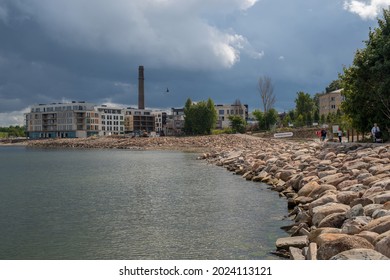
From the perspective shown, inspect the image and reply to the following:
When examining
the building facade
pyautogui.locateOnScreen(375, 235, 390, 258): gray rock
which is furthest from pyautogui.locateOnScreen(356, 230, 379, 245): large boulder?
the building facade

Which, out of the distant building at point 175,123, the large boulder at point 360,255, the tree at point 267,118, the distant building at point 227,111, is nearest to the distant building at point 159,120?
the distant building at point 175,123

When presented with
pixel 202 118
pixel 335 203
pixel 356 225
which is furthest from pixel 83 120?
pixel 356 225

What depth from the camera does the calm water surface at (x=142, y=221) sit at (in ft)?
36.3

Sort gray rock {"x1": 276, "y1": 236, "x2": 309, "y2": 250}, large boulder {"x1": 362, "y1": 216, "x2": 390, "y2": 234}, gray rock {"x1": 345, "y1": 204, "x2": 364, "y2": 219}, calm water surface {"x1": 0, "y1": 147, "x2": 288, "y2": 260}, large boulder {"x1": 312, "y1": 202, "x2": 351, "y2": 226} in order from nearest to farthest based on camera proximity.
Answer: large boulder {"x1": 362, "y1": 216, "x2": 390, "y2": 234} < gray rock {"x1": 276, "y1": 236, "x2": 309, "y2": 250} < gray rock {"x1": 345, "y1": 204, "x2": 364, "y2": 219} < calm water surface {"x1": 0, "y1": 147, "x2": 288, "y2": 260} < large boulder {"x1": 312, "y1": 202, "x2": 351, "y2": 226}

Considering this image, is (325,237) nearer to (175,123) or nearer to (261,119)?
(261,119)

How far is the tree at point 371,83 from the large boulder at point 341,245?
2160 centimetres

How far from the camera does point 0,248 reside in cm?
1166

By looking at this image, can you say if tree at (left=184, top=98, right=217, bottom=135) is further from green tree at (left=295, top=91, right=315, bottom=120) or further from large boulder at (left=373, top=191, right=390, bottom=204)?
large boulder at (left=373, top=191, right=390, bottom=204)

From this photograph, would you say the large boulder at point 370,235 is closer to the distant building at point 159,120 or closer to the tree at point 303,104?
the tree at point 303,104

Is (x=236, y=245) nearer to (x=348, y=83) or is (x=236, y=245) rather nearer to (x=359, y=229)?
(x=359, y=229)

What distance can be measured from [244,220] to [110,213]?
5.26 m

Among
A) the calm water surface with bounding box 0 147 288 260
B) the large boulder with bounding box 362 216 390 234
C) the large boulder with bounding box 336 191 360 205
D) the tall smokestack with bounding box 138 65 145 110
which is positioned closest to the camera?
the large boulder with bounding box 362 216 390 234

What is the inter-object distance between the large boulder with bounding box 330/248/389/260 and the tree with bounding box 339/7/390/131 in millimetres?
22287

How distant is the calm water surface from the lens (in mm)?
11055
